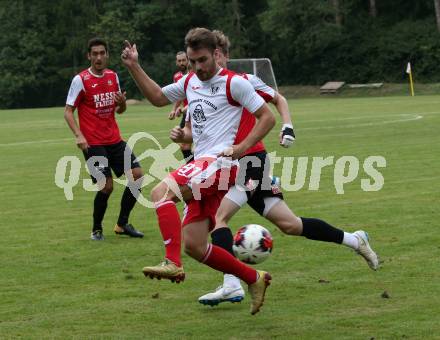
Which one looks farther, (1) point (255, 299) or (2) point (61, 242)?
(2) point (61, 242)

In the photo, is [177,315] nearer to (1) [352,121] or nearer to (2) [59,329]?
(2) [59,329]

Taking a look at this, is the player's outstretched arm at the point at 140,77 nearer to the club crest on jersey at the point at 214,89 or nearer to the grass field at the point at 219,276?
the club crest on jersey at the point at 214,89

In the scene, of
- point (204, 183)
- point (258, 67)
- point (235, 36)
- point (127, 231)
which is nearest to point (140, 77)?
point (204, 183)

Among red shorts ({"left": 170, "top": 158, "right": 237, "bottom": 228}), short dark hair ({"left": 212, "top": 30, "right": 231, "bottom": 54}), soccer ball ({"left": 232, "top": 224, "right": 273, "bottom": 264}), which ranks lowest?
soccer ball ({"left": 232, "top": 224, "right": 273, "bottom": 264})

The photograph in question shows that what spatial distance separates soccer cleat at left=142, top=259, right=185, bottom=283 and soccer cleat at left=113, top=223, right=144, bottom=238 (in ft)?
13.0

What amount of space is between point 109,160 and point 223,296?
13.7ft

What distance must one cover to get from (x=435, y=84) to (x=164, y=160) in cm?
3967

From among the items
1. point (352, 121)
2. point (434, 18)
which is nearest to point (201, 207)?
point (352, 121)

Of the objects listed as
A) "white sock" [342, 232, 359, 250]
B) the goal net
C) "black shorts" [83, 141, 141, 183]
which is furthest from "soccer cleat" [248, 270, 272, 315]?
the goal net

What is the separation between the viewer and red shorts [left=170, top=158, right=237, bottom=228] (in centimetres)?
673

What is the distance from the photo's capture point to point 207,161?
22.3 feet

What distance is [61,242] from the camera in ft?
33.8

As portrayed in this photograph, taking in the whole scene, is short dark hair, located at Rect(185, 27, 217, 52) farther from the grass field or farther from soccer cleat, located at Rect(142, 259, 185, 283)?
the grass field

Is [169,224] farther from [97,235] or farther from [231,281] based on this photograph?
[97,235]
